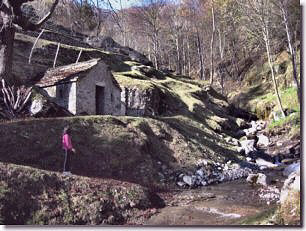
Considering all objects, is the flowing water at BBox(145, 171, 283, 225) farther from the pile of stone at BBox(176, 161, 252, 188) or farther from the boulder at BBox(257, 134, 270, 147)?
the boulder at BBox(257, 134, 270, 147)

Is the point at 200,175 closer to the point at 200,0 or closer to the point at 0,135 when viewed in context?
the point at 0,135

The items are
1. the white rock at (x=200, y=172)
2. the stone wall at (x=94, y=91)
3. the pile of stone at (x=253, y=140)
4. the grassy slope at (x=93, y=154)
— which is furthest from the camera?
the pile of stone at (x=253, y=140)

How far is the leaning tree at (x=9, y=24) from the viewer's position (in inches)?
376

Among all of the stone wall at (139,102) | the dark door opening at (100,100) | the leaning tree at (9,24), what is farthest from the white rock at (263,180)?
the stone wall at (139,102)

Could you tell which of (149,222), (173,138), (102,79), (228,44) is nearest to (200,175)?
(173,138)

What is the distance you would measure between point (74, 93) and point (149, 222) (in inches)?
249

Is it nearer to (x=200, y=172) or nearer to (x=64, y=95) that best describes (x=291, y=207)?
(x=200, y=172)

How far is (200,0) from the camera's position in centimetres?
2138

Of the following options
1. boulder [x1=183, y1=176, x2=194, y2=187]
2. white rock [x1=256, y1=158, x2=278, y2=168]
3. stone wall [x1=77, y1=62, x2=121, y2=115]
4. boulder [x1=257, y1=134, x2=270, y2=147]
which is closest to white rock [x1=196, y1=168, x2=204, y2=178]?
boulder [x1=183, y1=176, x2=194, y2=187]

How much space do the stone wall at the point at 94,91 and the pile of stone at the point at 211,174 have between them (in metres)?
3.87

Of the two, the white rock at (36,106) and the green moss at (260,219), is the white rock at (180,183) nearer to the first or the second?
the green moss at (260,219)

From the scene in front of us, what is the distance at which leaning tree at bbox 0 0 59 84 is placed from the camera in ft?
31.3

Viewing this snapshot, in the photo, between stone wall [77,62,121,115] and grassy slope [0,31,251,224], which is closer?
grassy slope [0,31,251,224]

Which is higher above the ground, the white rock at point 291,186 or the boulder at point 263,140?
the boulder at point 263,140
